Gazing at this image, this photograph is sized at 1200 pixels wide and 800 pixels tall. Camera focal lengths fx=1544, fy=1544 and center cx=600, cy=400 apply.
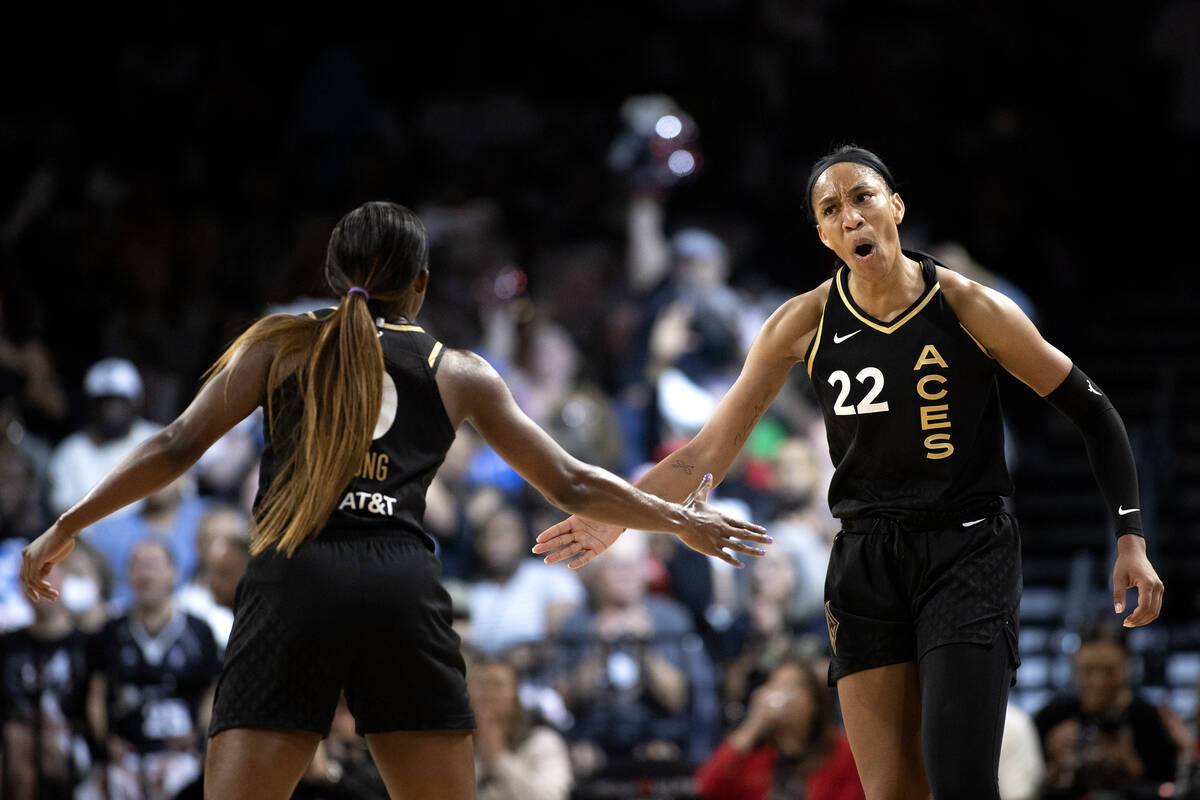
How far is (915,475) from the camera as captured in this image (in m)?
4.05

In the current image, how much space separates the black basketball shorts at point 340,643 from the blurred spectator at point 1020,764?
3823 millimetres

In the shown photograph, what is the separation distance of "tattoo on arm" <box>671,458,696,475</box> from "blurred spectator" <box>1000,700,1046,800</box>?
2.94m

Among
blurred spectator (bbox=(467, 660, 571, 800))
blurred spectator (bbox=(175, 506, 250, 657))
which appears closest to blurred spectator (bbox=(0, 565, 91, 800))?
blurred spectator (bbox=(175, 506, 250, 657))

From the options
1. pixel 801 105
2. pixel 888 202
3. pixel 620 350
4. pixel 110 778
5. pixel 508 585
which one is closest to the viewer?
pixel 888 202

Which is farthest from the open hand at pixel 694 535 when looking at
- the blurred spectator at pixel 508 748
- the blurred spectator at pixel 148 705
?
the blurred spectator at pixel 148 705

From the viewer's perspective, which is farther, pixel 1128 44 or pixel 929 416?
pixel 1128 44

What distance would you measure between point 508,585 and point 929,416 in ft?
15.9

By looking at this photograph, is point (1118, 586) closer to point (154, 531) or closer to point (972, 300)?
point (972, 300)

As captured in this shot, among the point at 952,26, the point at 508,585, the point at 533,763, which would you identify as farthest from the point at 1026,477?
the point at 533,763

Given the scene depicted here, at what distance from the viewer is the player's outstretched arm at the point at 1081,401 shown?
13.2ft

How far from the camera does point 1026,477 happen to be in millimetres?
11227

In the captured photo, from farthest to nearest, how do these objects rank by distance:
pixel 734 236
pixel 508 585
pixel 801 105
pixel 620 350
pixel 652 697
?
pixel 801 105 → pixel 734 236 → pixel 620 350 → pixel 508 585 → pixel 652 697

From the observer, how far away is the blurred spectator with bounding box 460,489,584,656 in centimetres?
852

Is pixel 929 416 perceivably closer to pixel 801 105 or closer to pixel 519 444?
pixel 519 444
